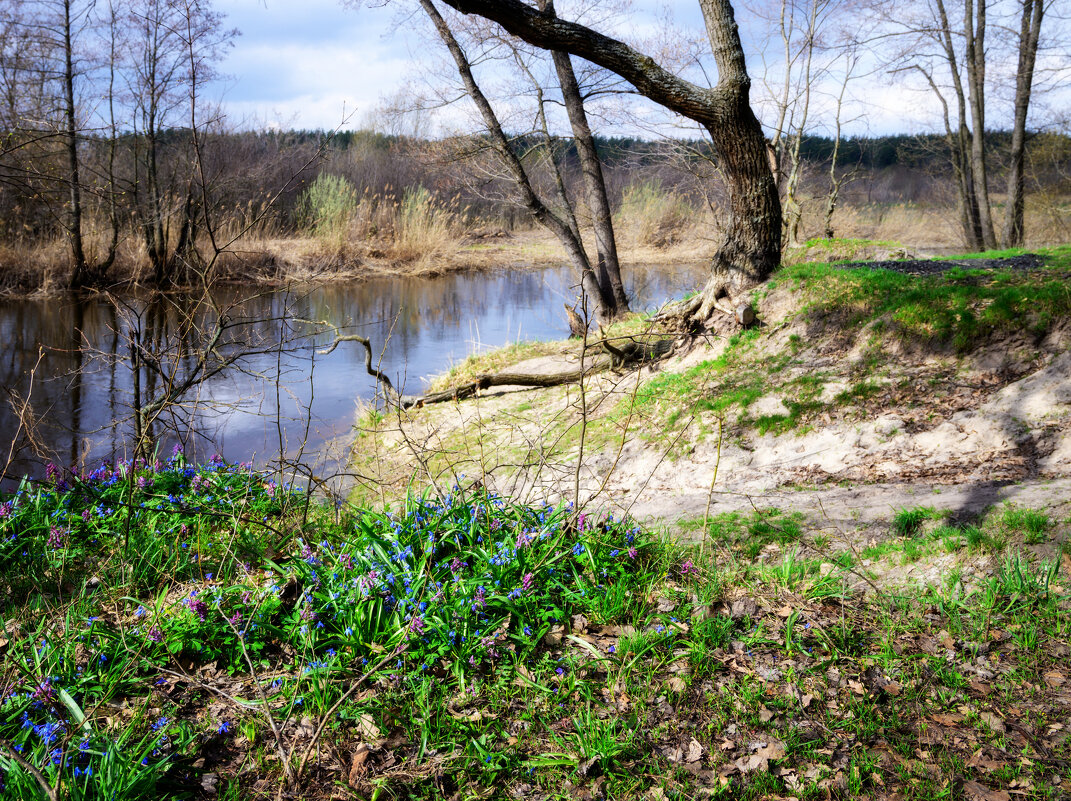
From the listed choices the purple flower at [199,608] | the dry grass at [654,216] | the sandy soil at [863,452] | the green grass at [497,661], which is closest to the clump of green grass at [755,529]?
the green grass at [497,661]

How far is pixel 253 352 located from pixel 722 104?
5100mm

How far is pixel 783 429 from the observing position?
20.5 feet

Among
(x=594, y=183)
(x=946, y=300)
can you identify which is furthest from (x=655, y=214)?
(x=946, y=300)

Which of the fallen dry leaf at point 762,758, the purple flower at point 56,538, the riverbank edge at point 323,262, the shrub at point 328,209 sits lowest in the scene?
the fallen dry leaf at point 762,758

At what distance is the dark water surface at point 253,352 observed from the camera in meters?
6.69

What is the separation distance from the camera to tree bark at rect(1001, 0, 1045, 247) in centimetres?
1383

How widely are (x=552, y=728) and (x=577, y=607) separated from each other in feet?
2.59

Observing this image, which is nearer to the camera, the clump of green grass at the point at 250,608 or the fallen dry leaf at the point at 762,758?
the fallen dry leaf at the point at 762,758

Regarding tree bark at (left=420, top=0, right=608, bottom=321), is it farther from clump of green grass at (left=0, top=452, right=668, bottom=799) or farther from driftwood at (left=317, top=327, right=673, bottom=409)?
clump of green grass at (left=0, top=452, right=668, bottom=799)

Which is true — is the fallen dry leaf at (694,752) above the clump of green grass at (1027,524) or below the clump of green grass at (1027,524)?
below

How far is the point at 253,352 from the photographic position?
5.20m

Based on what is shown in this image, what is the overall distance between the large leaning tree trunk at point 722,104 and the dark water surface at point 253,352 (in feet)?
10.00

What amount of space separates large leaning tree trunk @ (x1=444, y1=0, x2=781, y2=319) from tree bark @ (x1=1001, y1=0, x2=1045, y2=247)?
9.41 m

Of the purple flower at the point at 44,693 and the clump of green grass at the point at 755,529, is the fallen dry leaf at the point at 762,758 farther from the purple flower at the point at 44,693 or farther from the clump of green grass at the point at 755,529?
the purple flower at the point at 44,693
